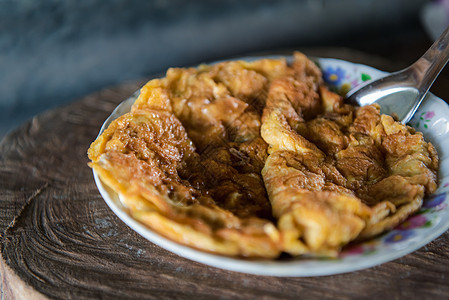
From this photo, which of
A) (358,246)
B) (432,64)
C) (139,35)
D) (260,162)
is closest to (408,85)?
(432,64)

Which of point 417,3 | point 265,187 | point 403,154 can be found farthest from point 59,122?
point 417,3

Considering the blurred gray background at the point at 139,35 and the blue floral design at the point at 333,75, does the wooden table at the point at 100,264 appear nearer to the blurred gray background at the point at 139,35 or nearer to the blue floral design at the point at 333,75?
the blue floral design at the point at 333,75

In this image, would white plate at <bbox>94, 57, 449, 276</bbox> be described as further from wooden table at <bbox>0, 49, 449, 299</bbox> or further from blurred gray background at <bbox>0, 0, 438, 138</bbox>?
blurred gray background at <bbox>0, 0, 438, 138</bbox>

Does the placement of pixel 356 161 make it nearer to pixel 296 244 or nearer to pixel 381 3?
pixel 296 244

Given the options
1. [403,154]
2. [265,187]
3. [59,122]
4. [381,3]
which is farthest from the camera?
[381,3]

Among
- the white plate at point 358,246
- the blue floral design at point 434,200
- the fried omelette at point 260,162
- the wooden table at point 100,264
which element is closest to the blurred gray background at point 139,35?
the wooden table at point 100,264

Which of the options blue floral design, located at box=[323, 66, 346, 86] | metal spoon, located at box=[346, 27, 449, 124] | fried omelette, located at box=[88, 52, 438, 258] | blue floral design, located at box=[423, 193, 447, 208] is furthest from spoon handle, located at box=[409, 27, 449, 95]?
blue floral design, located at box=[423, 193, 447, 208]

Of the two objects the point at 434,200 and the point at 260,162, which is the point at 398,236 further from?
the point at 260,162
